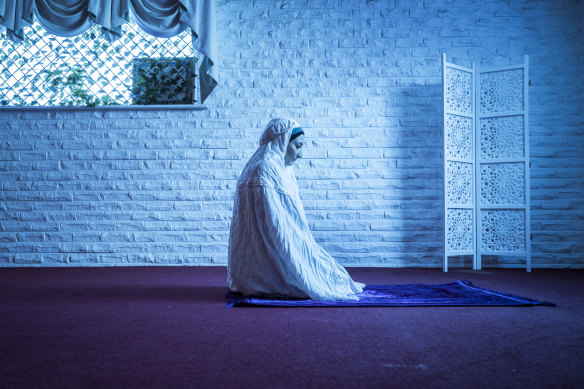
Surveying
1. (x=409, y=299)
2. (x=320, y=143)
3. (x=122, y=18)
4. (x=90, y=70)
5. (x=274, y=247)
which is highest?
(x=122, y=18)

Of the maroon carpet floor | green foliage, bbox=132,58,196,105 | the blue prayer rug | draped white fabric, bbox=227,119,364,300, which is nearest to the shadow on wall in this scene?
the blue prayer rug

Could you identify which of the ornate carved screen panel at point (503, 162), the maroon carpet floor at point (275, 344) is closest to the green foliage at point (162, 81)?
the maroon carpet floor at point (275, 344)

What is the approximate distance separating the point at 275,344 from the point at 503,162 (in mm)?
3640

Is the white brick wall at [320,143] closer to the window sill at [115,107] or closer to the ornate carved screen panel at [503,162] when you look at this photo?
the window sill at [115,107]

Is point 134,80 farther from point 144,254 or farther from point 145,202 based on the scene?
point 144,254

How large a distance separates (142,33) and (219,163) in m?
1.66

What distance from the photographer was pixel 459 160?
4281mm

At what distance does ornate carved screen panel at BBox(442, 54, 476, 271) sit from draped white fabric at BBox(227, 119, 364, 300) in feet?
6.59

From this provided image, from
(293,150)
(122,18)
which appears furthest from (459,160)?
(122,18)

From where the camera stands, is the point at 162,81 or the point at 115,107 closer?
the point at 115,107

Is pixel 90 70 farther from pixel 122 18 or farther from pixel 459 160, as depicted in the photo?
pixel 459 160

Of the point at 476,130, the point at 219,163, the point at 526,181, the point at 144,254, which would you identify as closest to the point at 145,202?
the point at 144,254

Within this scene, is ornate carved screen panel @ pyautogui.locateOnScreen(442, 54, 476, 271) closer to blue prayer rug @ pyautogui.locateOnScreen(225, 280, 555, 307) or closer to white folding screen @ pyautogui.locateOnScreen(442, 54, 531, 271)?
white folding screen @ pyautogui.locateOnScreen(442, 54, 531, 271)

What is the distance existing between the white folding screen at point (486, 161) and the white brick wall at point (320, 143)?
270 mm
